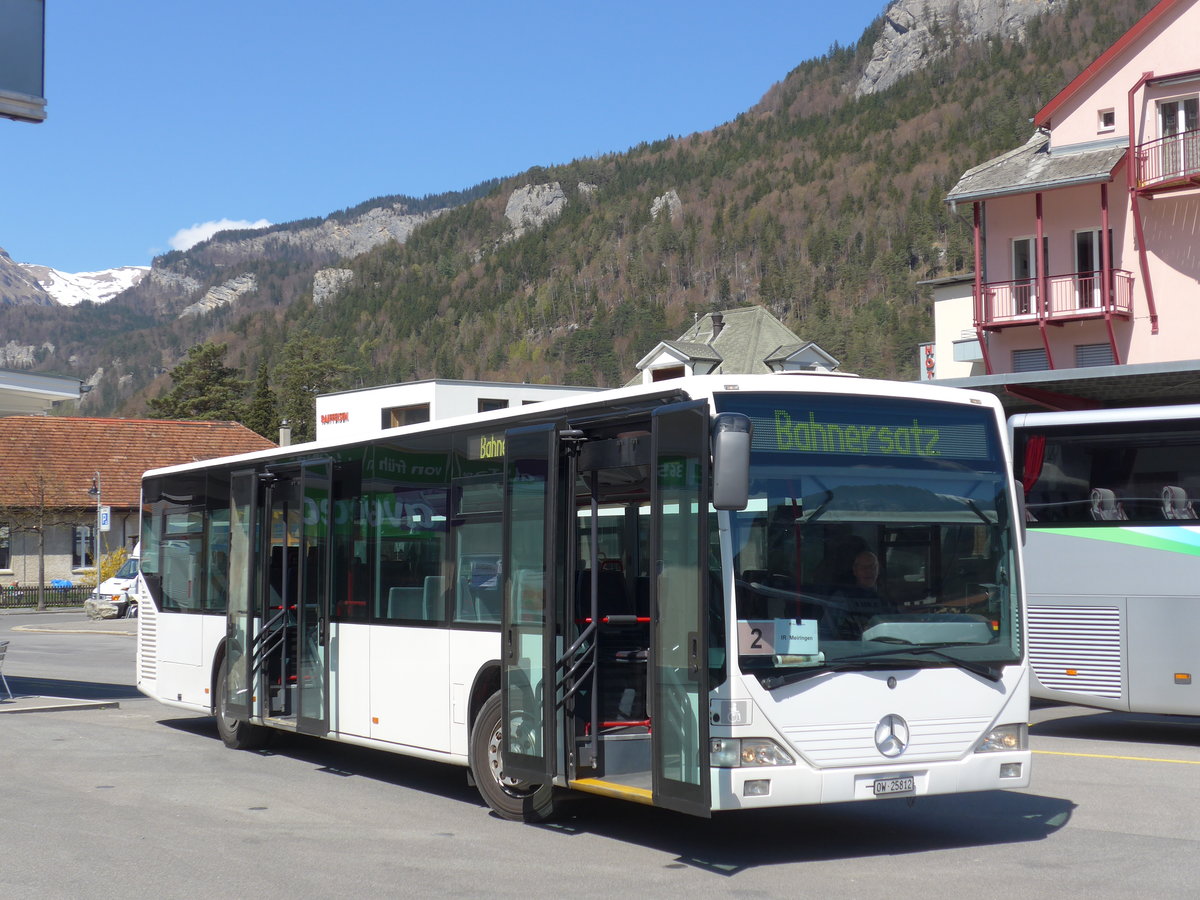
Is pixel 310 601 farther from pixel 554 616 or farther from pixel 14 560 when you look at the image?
pixel 14 560

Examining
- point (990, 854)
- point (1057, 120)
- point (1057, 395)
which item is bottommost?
point (990, 854)

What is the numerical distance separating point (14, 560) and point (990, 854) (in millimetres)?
58276

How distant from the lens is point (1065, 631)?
50.5ft

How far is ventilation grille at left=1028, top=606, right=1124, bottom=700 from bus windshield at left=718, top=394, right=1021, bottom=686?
6568mm

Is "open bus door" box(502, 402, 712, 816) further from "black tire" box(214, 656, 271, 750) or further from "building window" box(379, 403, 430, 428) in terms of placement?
"building window" box(379, 403, 430, 428)

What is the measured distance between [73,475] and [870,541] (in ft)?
196

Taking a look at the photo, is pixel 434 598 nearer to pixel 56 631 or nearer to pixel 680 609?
pixel 680 609

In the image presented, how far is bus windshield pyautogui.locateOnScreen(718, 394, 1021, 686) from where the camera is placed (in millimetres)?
8359

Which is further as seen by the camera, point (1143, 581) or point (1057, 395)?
point (1057, 395)

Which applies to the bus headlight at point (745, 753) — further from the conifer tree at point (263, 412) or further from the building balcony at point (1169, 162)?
the conifer tree at point (263, 412)

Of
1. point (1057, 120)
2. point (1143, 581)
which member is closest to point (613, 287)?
point (1057, 120)

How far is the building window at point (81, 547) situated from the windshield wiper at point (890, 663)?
58.2 metres

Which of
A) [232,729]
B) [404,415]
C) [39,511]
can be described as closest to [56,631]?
[39,511]

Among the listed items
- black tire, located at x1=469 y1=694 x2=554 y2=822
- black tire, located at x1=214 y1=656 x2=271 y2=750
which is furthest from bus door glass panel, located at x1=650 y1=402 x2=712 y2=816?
black tire, located at x1=214 y1=656 x2=271 y2=750
